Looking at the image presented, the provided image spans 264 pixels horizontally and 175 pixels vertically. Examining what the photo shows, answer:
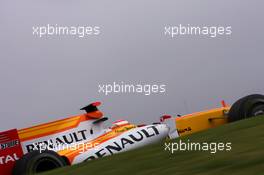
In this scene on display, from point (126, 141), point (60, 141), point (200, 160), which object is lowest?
point (126, 141)

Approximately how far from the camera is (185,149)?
5.96 metres

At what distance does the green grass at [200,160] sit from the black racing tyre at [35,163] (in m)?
2.88

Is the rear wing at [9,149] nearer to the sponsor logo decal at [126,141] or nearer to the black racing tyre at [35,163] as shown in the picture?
the black racing tyre at [35,163]

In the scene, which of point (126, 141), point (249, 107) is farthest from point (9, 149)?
point (249, 107)

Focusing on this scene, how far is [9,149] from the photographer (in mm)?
10266

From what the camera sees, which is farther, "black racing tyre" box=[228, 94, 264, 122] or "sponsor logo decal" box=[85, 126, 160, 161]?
"sponsor logo decal" box=[85, 126, 160, 161]

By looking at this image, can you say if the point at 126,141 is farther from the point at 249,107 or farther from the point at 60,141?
the point at 249,107

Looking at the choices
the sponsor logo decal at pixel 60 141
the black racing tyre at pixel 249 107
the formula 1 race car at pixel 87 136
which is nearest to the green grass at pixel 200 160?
the formula 1 race car at pixel 87 136

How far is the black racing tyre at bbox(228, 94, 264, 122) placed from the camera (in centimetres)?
1106

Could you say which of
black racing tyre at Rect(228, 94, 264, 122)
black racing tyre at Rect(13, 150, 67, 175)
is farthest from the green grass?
black racing tyre at Rect(228, 94, 264, 122)

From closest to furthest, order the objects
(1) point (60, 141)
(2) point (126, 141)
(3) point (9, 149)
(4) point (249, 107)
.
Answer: (3) point (9, 149)
(4) point (249, 107)
(1) point (60, 141)
(2) point (126, 141)

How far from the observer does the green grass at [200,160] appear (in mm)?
4588

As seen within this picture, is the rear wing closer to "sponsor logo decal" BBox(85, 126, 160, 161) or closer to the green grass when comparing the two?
"sponsor logo decal" BBox(85, 126, 160, 161)

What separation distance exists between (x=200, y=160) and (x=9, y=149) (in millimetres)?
5972
